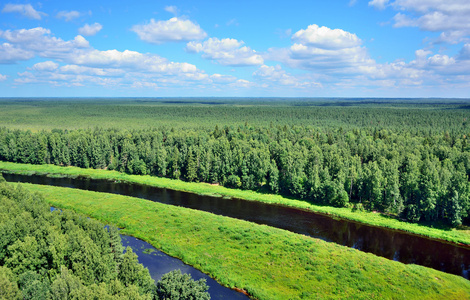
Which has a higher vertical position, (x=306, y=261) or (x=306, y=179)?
(x=306, y=179)

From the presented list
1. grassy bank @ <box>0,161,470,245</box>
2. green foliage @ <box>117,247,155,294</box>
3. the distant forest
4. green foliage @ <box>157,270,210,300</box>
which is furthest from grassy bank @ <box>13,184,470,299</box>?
the distant forest

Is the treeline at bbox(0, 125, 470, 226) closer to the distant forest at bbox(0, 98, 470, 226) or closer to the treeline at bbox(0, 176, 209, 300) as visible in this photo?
the distant forest at bbox(0, 98, 470, 226)

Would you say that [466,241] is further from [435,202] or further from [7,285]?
[7,285]

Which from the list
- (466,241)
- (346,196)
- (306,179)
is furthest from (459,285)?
(306,179)

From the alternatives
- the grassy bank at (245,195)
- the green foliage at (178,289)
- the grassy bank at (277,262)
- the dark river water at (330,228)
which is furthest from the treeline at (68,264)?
the grassy bank at (245,195)

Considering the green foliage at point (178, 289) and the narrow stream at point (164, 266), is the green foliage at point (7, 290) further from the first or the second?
the narrow stream at point (164, 266)

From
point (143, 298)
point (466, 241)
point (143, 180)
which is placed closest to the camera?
point (143, 298)
